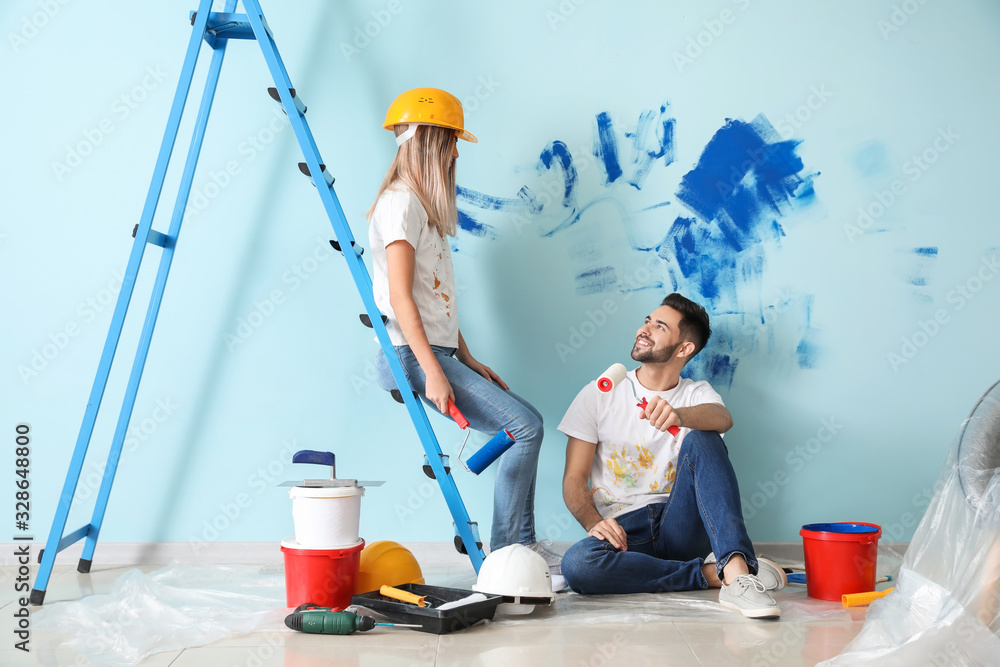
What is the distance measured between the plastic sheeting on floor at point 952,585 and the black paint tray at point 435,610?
0.70 metres

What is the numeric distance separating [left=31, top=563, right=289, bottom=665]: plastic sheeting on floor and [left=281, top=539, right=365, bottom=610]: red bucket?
0.06 meters

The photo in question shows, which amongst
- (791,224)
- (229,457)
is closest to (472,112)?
(791,224)

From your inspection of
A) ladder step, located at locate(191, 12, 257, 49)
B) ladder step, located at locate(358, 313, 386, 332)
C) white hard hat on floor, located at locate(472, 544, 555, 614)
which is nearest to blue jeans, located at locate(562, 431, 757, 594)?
white hard hat on floor, located at locate(472, 544, 555, 614)

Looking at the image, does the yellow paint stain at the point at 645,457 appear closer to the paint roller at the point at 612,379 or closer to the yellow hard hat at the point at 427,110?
the paint roller at the point at 612,379

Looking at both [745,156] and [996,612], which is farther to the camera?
[745,156]

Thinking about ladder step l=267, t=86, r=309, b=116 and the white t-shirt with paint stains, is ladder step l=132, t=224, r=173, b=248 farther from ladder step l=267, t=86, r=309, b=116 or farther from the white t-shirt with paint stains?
the white t-shirt with paint stains

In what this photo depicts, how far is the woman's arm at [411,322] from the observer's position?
198cm

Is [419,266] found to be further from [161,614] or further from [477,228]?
[161,614]

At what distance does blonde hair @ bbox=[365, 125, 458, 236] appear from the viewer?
6.89ft

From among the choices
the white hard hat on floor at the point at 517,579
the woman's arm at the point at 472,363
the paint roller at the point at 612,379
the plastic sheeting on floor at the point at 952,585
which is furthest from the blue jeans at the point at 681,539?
the woman's arm at the point at 472,363

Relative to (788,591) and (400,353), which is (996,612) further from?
(400,353)

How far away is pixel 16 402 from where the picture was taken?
239 centimetres

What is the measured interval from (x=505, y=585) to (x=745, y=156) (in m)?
1.52

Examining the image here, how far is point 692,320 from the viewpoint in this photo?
2.27 m
